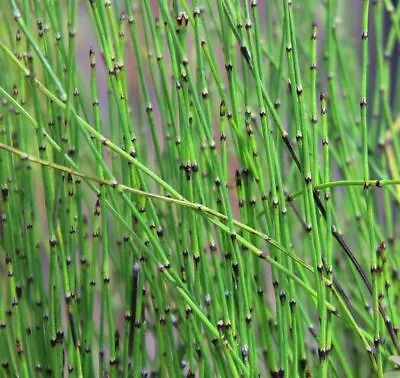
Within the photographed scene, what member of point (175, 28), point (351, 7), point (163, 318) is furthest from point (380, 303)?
point (351, 7)

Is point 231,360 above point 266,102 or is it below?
below

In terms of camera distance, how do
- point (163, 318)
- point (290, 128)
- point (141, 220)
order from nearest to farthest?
point (141, 220)
point (163, 318)
point (290, 128)

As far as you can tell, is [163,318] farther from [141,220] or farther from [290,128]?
[290,128]

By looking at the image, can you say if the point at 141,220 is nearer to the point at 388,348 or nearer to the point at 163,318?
the point at 163,318

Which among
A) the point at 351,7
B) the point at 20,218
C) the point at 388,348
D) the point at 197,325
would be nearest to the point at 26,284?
the point at 20,218

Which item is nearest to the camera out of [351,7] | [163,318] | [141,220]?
[141,220]

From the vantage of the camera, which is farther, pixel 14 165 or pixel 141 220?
pixel 14 165

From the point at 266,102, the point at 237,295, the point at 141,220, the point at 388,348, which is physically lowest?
the point at 388,348

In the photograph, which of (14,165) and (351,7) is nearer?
(14,165)

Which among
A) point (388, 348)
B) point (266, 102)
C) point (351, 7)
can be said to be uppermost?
point (351, 7)
